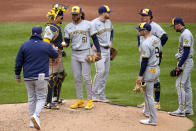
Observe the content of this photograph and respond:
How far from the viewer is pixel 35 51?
22.6 ft

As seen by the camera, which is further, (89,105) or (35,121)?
(89,105)

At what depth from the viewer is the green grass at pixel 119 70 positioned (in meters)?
9.48

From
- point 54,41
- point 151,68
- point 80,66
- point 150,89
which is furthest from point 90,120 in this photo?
point 54,41

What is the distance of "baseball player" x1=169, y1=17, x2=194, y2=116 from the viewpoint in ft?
25.8

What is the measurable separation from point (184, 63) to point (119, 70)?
4.00 metres

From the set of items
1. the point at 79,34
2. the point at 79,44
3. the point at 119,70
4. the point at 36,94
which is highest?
the point at 79,34

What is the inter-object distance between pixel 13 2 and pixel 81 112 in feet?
44.0

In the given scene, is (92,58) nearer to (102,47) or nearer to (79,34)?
(79,34)

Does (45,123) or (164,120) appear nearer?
(45,123)

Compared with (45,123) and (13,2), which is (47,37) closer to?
(45,123)

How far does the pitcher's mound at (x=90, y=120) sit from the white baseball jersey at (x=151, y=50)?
1.15 m

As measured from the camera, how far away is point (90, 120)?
24.1ft

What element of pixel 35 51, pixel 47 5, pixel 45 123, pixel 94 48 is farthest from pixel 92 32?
pixel 47 5

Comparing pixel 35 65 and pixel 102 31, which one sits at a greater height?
pixel 102 31
